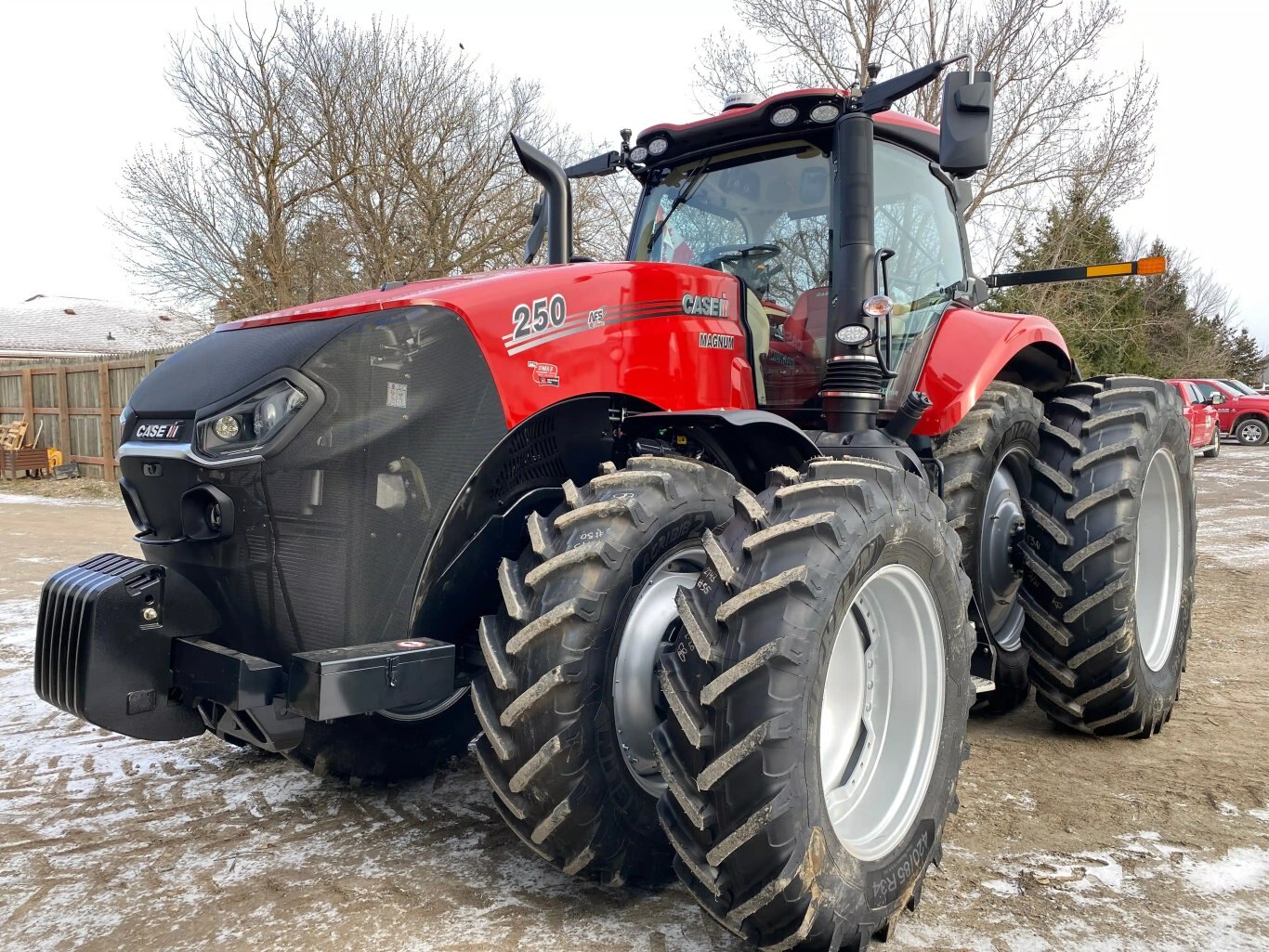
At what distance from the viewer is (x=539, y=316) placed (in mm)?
2855


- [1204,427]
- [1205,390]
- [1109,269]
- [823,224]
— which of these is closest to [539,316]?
[823,224]

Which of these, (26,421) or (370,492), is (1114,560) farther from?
(26,421)

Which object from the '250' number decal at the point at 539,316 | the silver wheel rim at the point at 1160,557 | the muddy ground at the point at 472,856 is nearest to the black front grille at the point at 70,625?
the muddy ground at the point at 472,856

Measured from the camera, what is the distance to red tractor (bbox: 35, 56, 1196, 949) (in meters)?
2.35

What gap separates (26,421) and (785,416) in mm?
20258

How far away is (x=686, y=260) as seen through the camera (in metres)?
3.92

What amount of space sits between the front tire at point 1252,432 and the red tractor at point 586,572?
2622 cm

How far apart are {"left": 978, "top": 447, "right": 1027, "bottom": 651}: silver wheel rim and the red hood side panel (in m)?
1.35

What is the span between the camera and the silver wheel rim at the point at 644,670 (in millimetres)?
2670

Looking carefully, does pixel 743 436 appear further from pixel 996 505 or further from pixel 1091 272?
pixel 1091 272

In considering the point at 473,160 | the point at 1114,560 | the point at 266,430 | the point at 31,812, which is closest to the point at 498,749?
the point at 266,430

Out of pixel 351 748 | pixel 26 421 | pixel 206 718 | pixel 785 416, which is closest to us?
pixel 206 718

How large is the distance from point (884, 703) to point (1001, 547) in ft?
5.06

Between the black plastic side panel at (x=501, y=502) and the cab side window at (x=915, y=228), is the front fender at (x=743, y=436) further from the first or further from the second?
the cab side window at (x=915, y=228)
